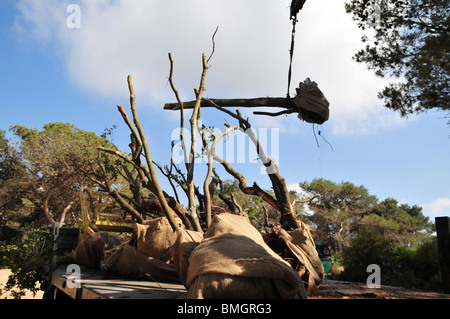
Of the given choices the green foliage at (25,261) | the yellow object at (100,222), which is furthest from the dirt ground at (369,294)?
the green foliage at (25,261)

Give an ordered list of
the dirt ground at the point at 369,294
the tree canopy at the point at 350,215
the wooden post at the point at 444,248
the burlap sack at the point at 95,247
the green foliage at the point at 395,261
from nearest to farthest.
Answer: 1. the dirt ground at the point at 369,294
2. the wooden post at the point at 444,248
3. the burlap sack at the point at 95,247
4. the green foliage at the point at 395,261
5. the tree canopy at the point at 350,215

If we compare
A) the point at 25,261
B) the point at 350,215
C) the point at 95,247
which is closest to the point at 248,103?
the point at 95,247

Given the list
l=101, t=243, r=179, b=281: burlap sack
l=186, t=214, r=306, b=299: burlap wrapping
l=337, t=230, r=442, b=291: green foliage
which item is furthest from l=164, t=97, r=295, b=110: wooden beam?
l=337, t=230, r=442, b=291: green foliage

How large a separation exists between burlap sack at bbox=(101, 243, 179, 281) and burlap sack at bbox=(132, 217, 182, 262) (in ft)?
0.18

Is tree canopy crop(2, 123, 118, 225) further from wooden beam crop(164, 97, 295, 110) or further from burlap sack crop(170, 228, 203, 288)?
burlap sack crop(170, 228, 203, 288)

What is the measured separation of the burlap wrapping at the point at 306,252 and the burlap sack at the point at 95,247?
2344mm

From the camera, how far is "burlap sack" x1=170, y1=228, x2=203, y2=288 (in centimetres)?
248

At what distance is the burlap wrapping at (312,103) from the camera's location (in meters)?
3.97

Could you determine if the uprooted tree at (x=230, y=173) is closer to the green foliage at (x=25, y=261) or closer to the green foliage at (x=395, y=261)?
the green foliage at (x=25, y=261)

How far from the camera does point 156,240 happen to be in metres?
3.26

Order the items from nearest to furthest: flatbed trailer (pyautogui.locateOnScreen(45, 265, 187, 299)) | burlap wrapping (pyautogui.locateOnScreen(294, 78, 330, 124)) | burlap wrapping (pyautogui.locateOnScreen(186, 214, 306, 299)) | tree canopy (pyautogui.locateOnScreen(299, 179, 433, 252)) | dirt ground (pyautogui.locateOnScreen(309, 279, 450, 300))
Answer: burlap wrapping (pyautogui.locateOnScreen(186, 214, 306, 299)), flatbed trailer (pyautogui.locateOnScreen(45, 265, 187, 299)), dirt ground (pyautogui.locateOnScreen(309, 279, 450, 300)), burlap wrapping (pyautogui.locateOnScreen(294, 78, 330, 124)), tree canopy (pyautogui.locateOnScreen(299, 179, 433, 252))

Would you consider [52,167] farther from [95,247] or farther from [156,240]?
[156,240]

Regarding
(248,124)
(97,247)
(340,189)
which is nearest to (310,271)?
(248,124)

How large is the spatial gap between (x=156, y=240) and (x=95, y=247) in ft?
4.68
